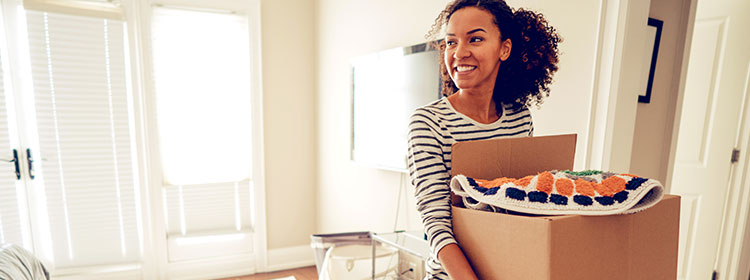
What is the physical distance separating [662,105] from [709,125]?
1.11 m

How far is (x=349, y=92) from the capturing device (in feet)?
7.66

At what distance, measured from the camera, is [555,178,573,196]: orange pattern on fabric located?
0.50 m

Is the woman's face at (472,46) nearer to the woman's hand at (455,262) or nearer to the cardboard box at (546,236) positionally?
the cardboard box at (546,236)

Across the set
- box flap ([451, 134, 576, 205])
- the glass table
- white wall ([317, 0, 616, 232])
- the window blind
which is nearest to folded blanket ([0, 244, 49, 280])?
the window blind

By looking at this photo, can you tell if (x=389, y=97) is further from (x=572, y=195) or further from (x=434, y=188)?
(x=572, y=195)

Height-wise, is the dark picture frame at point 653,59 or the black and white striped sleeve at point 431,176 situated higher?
the dark picture frame at point 653,59

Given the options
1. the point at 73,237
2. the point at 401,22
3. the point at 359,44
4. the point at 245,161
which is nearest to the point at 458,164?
the point at 401,22

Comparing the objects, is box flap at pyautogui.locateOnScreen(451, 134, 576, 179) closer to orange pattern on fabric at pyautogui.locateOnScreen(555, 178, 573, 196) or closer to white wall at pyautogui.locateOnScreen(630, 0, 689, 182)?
orange pattern on fabric at pyautogui.locateOnScreen(555, 178, 573, 196)

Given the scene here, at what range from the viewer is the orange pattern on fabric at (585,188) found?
494 millimetres

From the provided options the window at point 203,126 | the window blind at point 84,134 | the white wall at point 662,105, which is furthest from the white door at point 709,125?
the window blind at point 84,134

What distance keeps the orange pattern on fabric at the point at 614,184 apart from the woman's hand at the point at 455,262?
0.78 feet

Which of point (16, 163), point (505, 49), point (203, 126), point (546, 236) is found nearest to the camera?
point (546, 236)

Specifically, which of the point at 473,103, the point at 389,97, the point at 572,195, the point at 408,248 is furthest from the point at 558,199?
the point at 389,97

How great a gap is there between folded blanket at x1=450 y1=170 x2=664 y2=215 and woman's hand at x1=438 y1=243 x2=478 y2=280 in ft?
0.31
